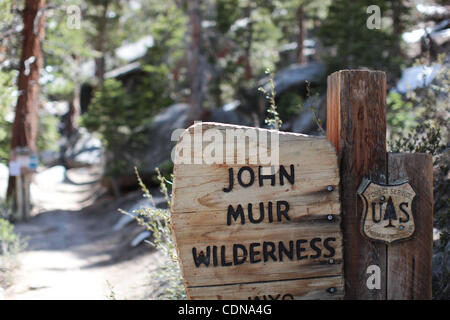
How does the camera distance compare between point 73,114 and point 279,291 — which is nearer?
point 279,291

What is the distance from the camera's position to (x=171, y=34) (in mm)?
15875

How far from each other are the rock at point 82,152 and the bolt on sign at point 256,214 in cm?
2219

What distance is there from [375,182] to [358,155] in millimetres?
187

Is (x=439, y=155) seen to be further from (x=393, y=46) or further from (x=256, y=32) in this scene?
(x=256, y=32)

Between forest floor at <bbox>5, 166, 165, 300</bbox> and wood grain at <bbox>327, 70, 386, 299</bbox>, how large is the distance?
75.9 inches

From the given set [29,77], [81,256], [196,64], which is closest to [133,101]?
[196,64]

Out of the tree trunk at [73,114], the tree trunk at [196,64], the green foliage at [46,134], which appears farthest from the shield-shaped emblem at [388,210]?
the tree trunk at [73,114]

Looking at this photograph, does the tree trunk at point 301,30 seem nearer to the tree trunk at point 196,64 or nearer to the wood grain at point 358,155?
the tree trunk at point 196,64

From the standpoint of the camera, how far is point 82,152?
24062 millimetres

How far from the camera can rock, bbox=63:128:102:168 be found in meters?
23.8

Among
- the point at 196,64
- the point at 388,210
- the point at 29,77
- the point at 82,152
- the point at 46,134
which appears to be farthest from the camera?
the point at 82,152

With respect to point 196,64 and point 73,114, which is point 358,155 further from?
point 73,114

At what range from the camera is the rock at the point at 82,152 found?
78.1 ft
